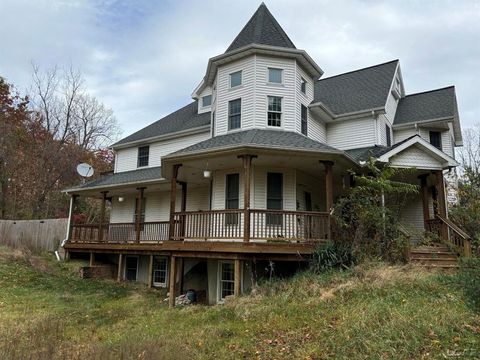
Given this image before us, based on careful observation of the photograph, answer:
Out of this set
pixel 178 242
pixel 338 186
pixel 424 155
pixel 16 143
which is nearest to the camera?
pixel 178 242

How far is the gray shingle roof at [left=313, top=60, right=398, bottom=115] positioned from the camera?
16.1 m

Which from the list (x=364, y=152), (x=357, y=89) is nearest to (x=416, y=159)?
(x=364, y=152)

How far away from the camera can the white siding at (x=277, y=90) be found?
13.8m

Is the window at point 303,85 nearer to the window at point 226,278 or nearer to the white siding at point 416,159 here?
the white siding at point 416,159

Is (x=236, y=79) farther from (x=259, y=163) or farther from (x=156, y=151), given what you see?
(x=156, y=151)

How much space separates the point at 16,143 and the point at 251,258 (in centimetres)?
2445

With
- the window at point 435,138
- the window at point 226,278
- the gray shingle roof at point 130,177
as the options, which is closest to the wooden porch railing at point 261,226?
the window at point 226,278

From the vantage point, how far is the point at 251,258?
418 inches

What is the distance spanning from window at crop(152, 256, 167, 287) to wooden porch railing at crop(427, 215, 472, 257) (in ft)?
35.7

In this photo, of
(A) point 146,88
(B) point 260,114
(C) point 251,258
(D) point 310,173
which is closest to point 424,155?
(D) point 310,173

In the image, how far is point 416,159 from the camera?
41.5 ft

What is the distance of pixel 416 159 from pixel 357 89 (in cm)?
636

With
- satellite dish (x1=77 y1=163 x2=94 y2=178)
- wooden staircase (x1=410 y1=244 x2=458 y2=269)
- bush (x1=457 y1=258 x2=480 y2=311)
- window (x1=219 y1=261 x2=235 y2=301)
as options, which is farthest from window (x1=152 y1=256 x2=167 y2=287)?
bush (x1=457 y1=258 x2=480 y2=311)

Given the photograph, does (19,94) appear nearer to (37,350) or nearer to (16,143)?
(16,143)
